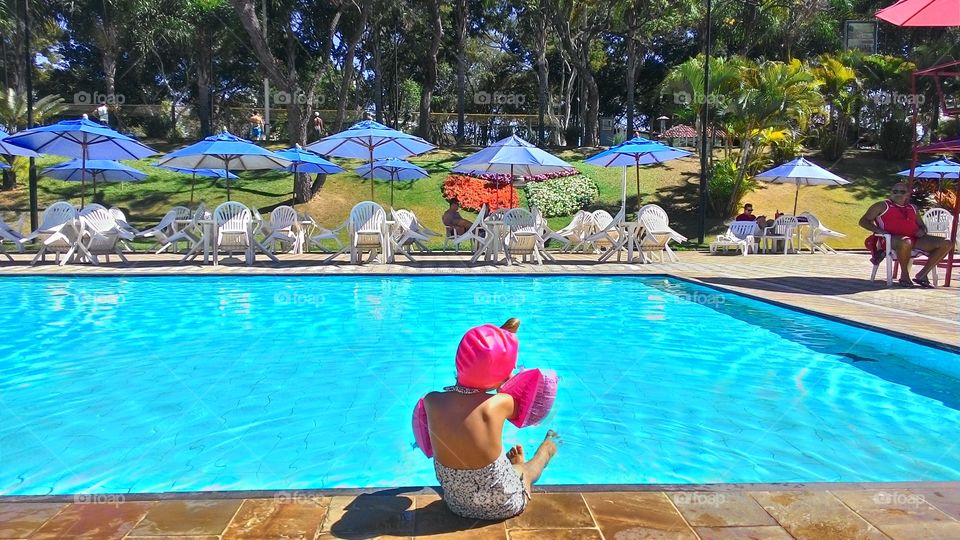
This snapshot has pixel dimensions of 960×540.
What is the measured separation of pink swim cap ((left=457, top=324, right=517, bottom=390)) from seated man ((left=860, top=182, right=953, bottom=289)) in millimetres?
8505

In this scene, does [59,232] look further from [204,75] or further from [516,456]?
[204,75]

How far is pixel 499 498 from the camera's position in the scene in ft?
7.68

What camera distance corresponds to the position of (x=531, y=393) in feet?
7.70

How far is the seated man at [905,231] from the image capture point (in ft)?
29.9

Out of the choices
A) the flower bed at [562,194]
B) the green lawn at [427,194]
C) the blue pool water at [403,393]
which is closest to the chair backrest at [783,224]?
the green lawn at [427,194]

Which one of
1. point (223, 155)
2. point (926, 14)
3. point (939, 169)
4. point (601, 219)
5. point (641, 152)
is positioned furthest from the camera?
point (939, 169)

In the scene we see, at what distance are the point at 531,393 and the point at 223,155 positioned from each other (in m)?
12.4

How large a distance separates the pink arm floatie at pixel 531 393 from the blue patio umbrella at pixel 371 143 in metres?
10.9

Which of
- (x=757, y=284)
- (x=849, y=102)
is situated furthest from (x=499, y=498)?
(x=849, y=102)

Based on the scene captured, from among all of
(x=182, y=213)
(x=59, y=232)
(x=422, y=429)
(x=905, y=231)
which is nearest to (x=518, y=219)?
(x=905, y=231)

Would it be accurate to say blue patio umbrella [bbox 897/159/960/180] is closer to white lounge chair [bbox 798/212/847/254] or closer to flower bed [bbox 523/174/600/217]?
white lounge chair [bbox 798/212/847/254]

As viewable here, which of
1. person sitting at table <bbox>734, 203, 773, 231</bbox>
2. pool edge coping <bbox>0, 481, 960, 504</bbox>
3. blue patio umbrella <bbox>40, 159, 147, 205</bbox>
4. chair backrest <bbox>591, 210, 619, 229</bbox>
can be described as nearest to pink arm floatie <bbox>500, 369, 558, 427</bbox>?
pool edge coping <bbox>0, 481, 960, 504</bbox>

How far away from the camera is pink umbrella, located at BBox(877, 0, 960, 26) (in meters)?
8.31

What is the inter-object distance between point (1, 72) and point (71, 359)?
35.2 m
